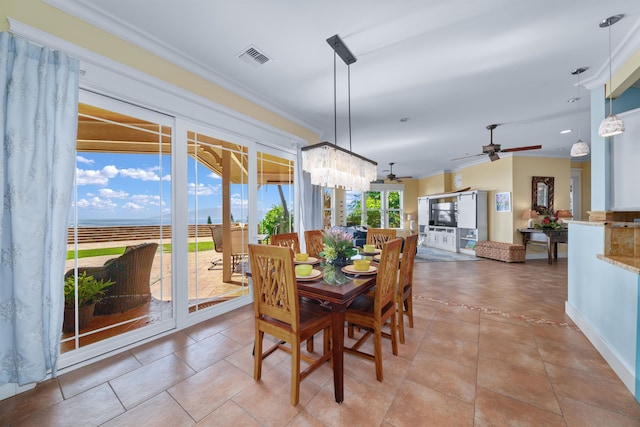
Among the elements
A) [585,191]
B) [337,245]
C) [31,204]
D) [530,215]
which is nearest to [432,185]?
[530,215]

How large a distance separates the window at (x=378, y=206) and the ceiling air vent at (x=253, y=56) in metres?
7.44

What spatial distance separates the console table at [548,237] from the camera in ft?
18.1

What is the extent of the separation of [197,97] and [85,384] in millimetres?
2576

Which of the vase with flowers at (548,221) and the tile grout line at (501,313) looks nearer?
the tile grout line at (501,313)

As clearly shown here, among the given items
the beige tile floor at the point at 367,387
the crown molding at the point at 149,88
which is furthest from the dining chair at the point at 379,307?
the crown molding at the point at 149,88

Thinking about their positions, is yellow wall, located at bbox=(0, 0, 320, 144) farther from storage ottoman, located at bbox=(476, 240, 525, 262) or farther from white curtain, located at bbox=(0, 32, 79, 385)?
storage ottoman, located at bbox=(476, 240, 525, 262)

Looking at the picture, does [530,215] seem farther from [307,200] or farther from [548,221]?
[307,200]

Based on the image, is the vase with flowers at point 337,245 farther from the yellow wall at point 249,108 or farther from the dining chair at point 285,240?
the yellow wall at point 249,108

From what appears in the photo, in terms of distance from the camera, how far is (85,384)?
1.75 metres

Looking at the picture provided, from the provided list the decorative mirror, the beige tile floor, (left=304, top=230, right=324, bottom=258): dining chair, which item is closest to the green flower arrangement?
(left=304, top=230, right=324, bottom=258): dining chair

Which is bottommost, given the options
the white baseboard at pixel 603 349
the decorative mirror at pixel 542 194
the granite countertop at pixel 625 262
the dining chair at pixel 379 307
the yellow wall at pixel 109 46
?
→ the white baseboard at pixel 603 349

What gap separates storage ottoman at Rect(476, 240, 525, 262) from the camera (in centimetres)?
573

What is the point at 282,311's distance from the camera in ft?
5.41

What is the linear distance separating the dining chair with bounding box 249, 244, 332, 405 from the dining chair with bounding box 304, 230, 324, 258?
1.22m
